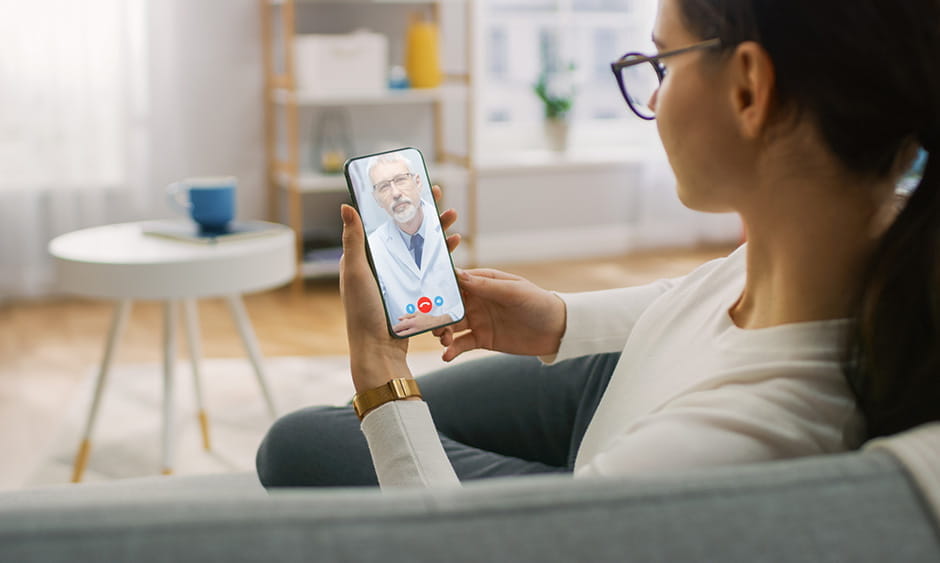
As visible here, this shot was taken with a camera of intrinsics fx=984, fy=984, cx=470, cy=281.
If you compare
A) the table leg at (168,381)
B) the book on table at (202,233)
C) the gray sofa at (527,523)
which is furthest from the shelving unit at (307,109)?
the gray sofa at (527,523)

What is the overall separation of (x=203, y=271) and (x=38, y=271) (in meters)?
2.10

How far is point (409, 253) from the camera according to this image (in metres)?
0.96

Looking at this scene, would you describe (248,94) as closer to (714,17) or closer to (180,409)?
(180,409)

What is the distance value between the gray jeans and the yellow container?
274cm

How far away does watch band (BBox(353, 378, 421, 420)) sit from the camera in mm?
830

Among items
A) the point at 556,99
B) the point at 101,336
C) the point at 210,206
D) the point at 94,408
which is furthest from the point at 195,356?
the point at 556,99

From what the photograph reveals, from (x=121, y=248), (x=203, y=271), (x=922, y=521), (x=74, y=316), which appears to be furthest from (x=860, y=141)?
(x=74, y=316)

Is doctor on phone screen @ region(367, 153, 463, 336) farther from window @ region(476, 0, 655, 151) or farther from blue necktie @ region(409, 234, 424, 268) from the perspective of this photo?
window @ region(476, 0, 655, 151)

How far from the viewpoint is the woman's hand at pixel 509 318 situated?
1.05 metres

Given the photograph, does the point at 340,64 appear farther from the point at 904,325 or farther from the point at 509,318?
the point at 904,325

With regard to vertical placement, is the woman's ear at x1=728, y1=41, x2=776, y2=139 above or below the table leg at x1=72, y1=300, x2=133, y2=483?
above

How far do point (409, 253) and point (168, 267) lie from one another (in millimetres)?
990

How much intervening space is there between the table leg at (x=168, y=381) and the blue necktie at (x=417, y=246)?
3.88ft

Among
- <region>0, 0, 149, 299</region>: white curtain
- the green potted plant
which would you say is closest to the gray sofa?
<region>0, 0, 149, 299</region>: white curtain
